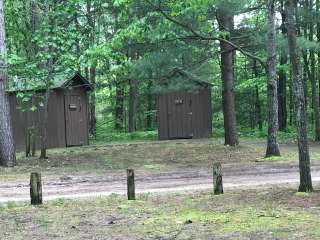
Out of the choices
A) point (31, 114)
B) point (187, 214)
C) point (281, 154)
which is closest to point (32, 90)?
point (31, 114)

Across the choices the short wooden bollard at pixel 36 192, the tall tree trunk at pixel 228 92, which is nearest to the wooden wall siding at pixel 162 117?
the tall tree trunk at pixel 228 92

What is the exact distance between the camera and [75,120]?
27.1 metres

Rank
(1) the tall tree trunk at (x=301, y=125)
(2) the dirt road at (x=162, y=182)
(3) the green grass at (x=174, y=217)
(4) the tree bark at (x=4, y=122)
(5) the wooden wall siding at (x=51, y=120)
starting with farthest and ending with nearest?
1. (5) the wooden wall siding at (x=51, y=120)
2. (4) the tree bark at (x=4, y=122)
3. (2) the dirt road at (x=162, y=182)
4. (1) the tall tree trunk at (x=301, y=125)
5. (3) the green grass at (x=174, y=217)

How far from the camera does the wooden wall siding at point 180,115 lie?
29641mm

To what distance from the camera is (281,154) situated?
19.5 metres

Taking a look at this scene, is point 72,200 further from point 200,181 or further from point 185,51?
point 185,51

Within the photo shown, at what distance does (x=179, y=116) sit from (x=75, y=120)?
5.62 m

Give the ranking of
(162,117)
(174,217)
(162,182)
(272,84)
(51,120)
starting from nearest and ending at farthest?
1. (174,217)
2. (162,182)
3. (272,84)
4. (51,120)
5. (162,117)

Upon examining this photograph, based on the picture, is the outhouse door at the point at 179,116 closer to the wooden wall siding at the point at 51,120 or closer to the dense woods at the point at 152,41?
the dense woods at the point at 152,41

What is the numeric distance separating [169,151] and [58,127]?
6.56 m

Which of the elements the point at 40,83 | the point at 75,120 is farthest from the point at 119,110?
the point at 40,83

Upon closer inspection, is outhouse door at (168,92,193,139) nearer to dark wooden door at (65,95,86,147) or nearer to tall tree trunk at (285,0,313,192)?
dark wooden door at (65,95,86,147)

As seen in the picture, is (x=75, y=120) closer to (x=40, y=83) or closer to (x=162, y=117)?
(x=162, y=117)

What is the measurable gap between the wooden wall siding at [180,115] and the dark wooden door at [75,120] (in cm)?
419
